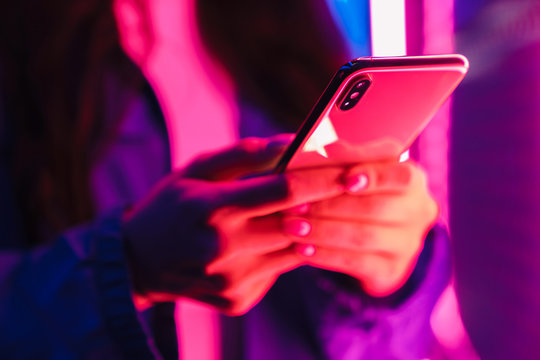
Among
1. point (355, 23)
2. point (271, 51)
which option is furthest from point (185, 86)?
point (355, 23)

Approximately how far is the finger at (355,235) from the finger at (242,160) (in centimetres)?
9

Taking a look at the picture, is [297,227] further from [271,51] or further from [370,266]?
[271,51]

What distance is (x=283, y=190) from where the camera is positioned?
1.28ft

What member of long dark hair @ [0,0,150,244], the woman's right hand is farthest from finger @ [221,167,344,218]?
long dark hair @ [0,0,150,244]

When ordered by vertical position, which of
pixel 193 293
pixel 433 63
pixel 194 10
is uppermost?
pixel 194 10

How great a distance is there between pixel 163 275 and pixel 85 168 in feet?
1.21

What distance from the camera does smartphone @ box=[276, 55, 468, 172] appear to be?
33cm

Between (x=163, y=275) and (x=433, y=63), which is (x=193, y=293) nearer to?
(x=163, y=275)

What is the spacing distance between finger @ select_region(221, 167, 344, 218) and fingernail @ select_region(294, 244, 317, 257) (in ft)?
0.23

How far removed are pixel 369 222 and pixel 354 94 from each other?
19cm

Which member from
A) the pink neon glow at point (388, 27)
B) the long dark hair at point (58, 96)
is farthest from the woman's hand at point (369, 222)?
the long dark hair at point (58, 96)

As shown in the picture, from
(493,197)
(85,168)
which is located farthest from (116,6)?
(493,197)

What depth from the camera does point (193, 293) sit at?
1.53 feet

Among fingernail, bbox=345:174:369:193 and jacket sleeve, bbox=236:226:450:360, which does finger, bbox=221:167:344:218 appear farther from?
jacket sleeve, bbox=236:226:450:360
